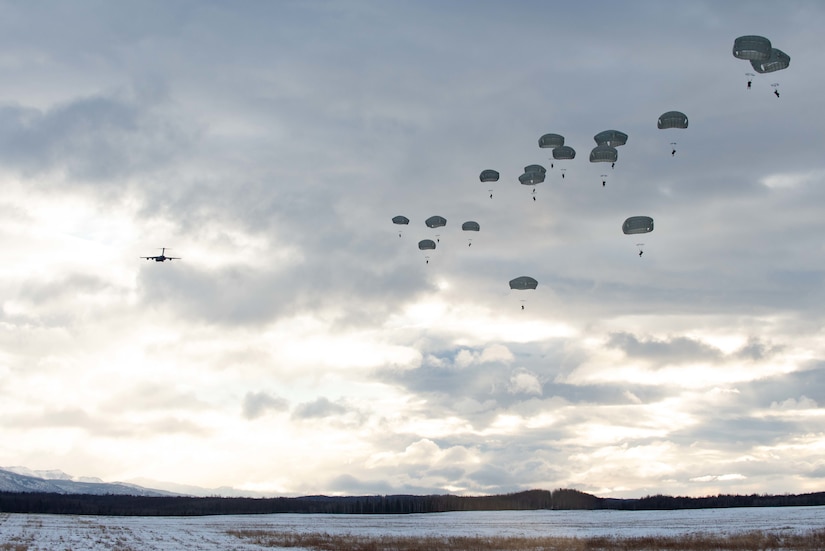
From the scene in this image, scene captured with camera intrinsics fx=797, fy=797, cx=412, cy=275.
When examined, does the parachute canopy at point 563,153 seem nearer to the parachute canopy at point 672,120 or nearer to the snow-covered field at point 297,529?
the parachute canopy at point 672,120

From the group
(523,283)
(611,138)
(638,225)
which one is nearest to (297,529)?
(523,283)

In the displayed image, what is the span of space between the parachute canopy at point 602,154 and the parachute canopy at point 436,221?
19.4 metres

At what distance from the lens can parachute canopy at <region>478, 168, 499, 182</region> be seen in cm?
8644

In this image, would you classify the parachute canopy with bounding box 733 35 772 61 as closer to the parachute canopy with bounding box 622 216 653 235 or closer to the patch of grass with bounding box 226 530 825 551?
the parachute canopy with bounding box 622 216 653 235

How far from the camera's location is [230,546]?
56.8 m

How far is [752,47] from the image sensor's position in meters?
63.5

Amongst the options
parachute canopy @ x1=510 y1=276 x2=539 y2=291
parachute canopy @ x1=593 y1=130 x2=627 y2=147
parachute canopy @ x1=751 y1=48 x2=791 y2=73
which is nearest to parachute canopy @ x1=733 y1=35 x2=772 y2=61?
parachute canopy @ x1=751 y1=48 x2=791 y2=73

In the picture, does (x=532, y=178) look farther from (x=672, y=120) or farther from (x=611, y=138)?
(x=672, y=120)

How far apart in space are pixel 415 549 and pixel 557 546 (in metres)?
10.4

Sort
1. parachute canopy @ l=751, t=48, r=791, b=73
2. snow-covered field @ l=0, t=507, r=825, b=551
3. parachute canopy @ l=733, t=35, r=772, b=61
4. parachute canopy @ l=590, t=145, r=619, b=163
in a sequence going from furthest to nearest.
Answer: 1. parachute canopy @ l=590, t=145, r=619, b=163
2. parachute canopy @ l=751, t=48, r=791, b=73
3. parachute canopy @ l=733, t=35, r=772, b=61
4. snow-covered field @ l=0, t=507, r=825, b=551

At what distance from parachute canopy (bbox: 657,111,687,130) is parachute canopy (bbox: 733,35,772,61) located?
422 inches

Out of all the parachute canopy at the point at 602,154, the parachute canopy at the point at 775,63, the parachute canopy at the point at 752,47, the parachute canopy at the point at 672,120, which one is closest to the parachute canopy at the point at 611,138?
the parachute canopy at the point at 602,154

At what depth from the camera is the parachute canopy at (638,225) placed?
7669cm

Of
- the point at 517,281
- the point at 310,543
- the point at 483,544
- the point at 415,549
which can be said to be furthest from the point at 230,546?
the point at 517,281
